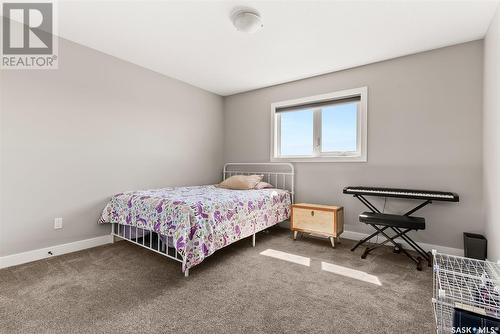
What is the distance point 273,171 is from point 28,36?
11.3ft

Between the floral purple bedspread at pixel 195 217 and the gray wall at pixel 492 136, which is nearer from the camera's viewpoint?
the gray wall at pixel 492 136

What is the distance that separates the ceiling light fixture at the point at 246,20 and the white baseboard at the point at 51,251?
2.91 meters

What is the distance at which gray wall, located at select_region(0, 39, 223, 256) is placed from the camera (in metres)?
2.33

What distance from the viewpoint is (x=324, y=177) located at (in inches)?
138

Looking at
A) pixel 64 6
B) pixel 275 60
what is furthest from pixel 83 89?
pixel 275 60

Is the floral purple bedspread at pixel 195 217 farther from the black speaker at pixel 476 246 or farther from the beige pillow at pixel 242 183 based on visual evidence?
the black speaker at pixel 476 246

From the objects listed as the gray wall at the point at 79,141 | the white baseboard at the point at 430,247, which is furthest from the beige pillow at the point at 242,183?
the white baseboard at the point at 430,247

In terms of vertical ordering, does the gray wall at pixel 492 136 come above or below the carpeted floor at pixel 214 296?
above

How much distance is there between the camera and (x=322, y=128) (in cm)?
363

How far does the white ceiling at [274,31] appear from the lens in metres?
2.07

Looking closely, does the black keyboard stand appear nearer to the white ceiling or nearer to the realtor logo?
the white ceiling

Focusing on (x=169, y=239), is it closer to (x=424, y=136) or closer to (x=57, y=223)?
(x=57, y=223)

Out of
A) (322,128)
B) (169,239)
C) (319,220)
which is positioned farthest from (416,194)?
(169,239)

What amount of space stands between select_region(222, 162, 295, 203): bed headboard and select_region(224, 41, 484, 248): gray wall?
399mm
